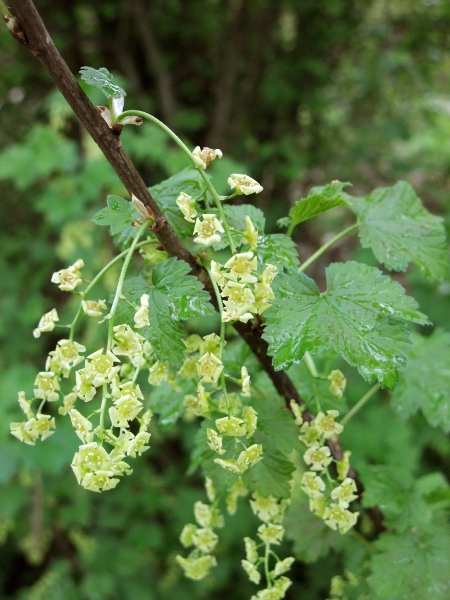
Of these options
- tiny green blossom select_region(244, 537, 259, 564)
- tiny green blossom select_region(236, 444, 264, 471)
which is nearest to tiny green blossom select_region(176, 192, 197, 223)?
tiny green blossom select_region(236, 444, 264, 471)

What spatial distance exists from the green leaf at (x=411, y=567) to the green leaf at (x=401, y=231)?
483 millimetres

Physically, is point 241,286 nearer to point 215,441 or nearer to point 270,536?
point 215,441

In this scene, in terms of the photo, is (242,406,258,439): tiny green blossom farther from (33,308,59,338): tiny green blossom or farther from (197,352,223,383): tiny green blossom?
(33,308,59,338): tiny green blossom

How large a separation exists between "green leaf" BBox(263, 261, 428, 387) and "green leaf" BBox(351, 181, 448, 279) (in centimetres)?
14

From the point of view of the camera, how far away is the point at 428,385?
1105mm

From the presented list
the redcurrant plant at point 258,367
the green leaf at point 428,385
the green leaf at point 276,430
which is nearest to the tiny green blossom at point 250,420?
the redcurrant plant at point 258,367

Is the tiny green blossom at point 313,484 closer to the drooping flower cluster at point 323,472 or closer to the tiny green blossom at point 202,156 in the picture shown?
the drooping flower cluster at point 323,472

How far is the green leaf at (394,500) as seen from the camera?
98cm

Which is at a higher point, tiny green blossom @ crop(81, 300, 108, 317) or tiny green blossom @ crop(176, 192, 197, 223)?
tiny green blossom @ crop(176, 192, 197, 223)

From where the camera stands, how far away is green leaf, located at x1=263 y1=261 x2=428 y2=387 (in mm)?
716

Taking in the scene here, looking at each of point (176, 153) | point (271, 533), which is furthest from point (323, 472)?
point (176, 153)

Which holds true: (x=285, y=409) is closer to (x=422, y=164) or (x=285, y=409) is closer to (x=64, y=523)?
(x=64, y=523)

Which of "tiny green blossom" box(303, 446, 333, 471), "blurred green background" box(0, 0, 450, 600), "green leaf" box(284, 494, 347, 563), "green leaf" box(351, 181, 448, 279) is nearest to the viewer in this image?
"tiny green blossom" box(303, 446, 333, 471)

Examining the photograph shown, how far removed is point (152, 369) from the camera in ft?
2.52
